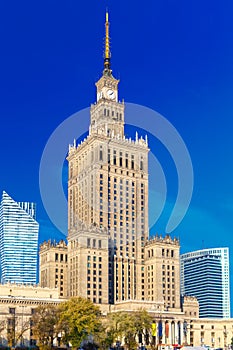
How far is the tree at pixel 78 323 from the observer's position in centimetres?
15800

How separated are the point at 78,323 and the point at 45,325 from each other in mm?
8731

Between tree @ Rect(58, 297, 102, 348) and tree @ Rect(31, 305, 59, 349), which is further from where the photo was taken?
tree @ Rect(31, 305, 59, 349)

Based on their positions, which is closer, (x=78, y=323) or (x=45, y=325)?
(x=78, y=323)

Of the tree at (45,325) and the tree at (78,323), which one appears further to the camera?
the tree at (45,325)

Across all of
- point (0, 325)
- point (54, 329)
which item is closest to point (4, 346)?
point (0, 325)

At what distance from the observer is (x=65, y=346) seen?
600 ft

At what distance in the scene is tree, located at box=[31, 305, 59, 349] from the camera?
158725 millimetres

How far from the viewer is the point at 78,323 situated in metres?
158

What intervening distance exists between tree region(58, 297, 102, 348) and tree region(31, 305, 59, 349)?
238 centimetres

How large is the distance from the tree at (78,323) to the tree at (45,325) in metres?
2.38

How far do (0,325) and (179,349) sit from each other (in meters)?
54.6

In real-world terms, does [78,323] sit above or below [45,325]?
above

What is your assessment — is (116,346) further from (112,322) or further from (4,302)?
(4,302)

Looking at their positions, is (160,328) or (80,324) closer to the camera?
(80,324)
